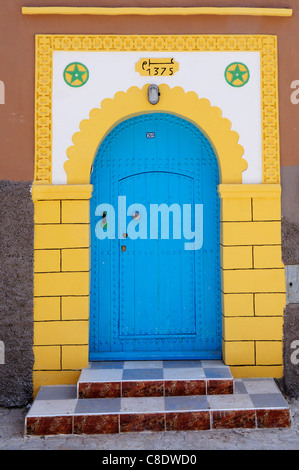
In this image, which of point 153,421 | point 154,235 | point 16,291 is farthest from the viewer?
point 154,235

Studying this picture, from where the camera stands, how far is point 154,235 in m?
4.36

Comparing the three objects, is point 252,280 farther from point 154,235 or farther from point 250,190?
point 154,235

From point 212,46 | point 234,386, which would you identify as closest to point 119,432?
point 234,386

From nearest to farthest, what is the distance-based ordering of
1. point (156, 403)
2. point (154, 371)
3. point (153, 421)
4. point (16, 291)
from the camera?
point (153, 421), point (156, 403), point (154, 371), point (16, 291)

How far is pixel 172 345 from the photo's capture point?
4.33 metres

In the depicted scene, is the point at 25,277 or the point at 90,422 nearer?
the point at 90,422

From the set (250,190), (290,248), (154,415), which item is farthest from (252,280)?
(154,415)

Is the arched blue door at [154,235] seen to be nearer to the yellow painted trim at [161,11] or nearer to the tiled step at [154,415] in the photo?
the tiled step at [154,415]

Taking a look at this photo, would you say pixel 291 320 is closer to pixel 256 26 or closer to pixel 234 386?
pixel 234 386

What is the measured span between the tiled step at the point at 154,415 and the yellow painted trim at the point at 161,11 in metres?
3.55

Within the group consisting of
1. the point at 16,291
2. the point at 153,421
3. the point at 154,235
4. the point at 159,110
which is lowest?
the point at 153,421

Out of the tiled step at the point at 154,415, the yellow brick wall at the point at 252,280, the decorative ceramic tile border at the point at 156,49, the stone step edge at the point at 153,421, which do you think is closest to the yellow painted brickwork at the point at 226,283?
the yellow brick wall at the point at 252,280

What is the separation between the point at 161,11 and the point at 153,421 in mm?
3677

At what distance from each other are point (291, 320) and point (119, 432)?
74.6 inches
